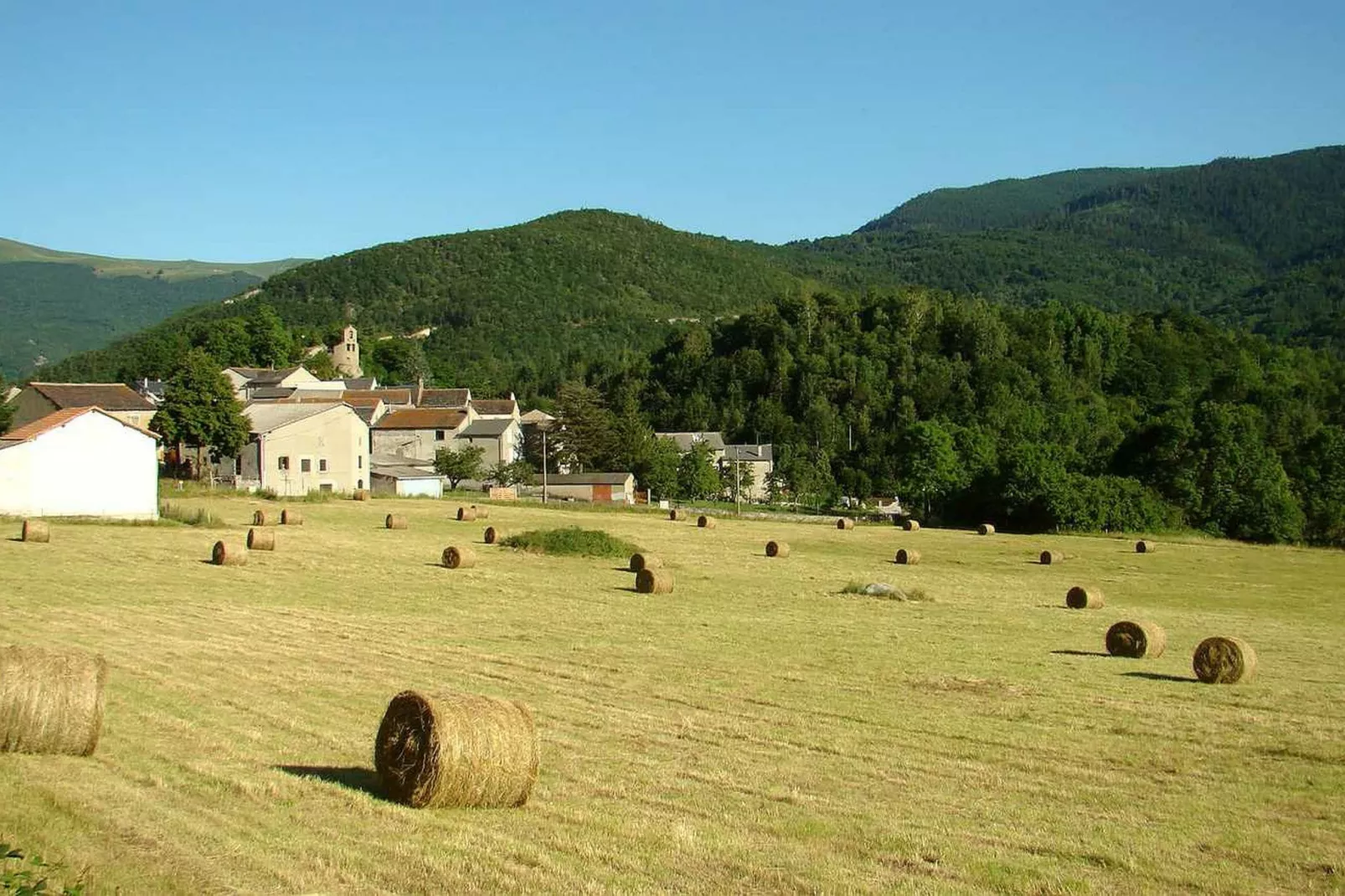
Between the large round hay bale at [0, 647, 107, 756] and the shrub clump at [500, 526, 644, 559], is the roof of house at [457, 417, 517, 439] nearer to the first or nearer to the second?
the shrub clump at [500, 526, 644, 559]

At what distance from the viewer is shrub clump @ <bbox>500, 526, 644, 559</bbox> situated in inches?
1734

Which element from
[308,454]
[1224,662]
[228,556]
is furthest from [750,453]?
[1224,662]

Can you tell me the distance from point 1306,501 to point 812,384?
56.1 m

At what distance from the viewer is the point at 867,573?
4231cm

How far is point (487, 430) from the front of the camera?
102375mm

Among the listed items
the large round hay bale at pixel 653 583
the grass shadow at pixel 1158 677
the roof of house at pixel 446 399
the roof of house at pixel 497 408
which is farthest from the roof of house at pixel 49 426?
the roof of house at pixel 497 408

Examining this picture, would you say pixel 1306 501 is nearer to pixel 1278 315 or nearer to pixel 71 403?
pixel 71 403

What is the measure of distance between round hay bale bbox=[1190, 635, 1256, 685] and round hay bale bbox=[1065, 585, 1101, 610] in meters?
13.0

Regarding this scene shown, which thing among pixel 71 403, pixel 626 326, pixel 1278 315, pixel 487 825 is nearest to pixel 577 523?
pixel 71 403

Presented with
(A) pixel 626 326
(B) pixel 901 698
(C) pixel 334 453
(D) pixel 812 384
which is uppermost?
(A) pixel 626 326

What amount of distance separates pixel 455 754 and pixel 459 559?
27069 mm

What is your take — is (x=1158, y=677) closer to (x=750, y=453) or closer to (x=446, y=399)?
(x=446, y=399)

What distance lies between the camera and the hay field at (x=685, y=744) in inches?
391

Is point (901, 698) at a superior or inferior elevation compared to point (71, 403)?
inferior
